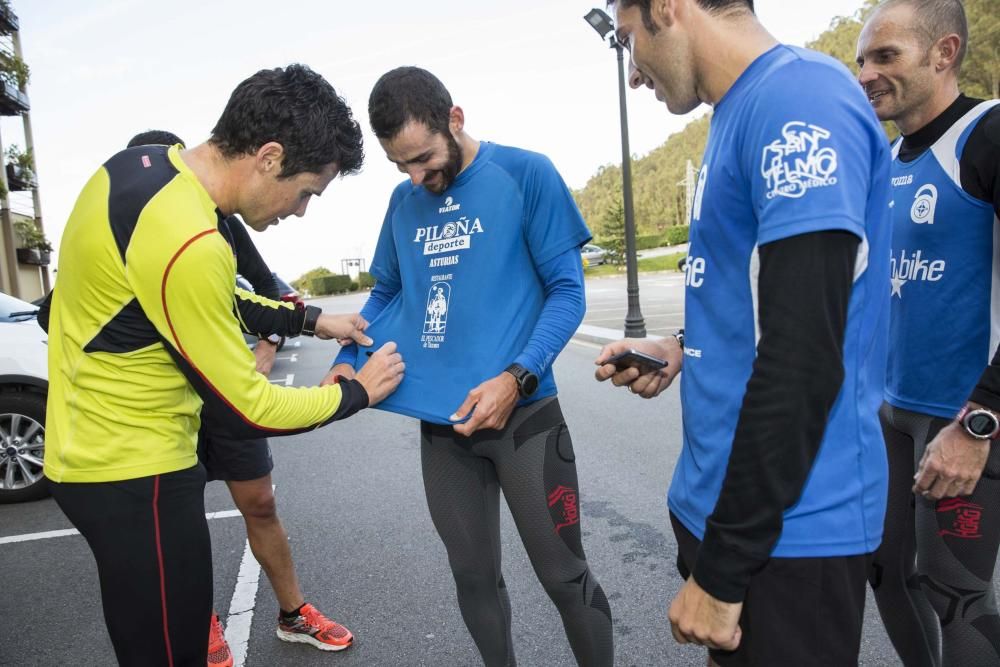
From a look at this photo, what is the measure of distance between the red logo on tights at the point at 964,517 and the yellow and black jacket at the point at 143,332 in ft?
6.03

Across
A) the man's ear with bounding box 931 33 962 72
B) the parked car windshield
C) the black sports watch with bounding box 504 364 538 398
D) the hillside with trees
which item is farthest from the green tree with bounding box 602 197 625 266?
the black sports watch with bounding box 504 364 538 398

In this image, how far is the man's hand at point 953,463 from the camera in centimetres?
167

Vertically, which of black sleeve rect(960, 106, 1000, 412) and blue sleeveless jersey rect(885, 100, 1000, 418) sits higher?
black sleeve rect(960, 106, 1000, 412)

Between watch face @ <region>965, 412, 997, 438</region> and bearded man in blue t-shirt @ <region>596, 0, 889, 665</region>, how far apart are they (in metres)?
0.60

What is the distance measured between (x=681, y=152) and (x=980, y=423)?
11810cm

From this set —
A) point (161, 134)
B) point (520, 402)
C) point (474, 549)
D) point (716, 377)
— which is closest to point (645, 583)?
point (474, 549)

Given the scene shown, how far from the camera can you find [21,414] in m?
5.11

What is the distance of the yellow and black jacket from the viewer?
1508mm

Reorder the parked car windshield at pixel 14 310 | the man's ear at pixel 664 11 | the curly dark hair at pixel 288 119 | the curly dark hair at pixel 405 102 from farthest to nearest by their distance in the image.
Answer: the parked car windshield at pixel 14 310
the curly dark hair at pixel 405 102
the curly dark hair at pixel 288 119
the man's ear at pixel 664 11

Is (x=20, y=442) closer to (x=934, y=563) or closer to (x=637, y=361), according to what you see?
(x=637, y=361)

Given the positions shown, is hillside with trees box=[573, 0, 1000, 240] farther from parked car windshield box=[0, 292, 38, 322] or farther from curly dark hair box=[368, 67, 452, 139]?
parked car windshield box=[0, 292, 38, 322]

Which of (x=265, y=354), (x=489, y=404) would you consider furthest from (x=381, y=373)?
(x=265, y=354)

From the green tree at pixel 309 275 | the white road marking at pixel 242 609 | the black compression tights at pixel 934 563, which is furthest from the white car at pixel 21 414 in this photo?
the green tree at pixel 309 275

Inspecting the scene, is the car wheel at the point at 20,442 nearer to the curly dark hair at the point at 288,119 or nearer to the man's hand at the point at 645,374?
the curly dark hair at the point at 288,119
